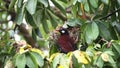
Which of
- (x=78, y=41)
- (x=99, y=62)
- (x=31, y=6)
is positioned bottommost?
(x=99, y=62)

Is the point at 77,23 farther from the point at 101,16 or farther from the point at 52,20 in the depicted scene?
the point at 52,20

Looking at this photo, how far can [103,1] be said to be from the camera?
1766mm

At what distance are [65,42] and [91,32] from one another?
0.14m

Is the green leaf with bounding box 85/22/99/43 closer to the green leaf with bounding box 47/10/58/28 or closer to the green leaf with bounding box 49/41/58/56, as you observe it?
the green leaf with bounding box 49/41/58/56

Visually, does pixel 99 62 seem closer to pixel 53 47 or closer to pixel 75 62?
pixel 75 62

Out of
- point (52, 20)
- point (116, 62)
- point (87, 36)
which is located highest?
point (52, 20)

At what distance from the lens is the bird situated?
5.88 ft

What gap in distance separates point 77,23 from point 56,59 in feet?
→ 1.34

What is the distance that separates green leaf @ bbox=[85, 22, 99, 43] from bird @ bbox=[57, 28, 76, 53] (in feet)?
0.32

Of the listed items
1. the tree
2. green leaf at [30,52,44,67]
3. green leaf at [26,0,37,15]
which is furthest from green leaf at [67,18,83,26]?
green leaf at [30,52,44,67]

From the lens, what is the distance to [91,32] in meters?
1.76

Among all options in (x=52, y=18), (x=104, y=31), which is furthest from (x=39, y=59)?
(x=52, y=18)

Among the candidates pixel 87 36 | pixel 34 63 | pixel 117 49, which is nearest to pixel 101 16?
pixel 87 36

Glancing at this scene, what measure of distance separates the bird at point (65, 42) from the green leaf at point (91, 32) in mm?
99
